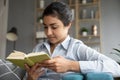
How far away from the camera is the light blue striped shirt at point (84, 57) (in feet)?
3.98

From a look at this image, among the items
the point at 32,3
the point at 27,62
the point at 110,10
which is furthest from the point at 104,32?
the point at 27,62

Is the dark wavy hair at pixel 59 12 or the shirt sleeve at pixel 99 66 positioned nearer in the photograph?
the shirt sleeve at pixel 99 66

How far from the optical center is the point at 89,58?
1.30 meters

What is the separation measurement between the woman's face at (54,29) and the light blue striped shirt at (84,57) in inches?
1.6

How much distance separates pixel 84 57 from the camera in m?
1.32

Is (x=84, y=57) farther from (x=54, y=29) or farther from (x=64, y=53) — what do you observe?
(x=54, y=29)

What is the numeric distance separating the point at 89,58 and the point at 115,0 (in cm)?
309

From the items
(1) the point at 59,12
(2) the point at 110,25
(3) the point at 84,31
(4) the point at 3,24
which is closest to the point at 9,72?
(1) the point at 59,12

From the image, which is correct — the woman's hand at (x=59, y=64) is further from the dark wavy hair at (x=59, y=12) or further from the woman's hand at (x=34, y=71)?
the dark wavy hair at (x=59, y=12)

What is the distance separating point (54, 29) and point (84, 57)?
259 millimetres

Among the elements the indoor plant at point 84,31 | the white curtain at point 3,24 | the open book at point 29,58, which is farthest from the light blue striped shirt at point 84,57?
the white curtain at point 3,24

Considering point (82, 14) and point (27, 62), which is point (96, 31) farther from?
point (27, 62)

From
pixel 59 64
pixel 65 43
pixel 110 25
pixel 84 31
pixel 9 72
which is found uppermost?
pixel 110 25

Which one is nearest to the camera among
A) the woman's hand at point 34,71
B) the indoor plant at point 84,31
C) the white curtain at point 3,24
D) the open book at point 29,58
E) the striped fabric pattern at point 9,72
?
the open book at point 29,58
